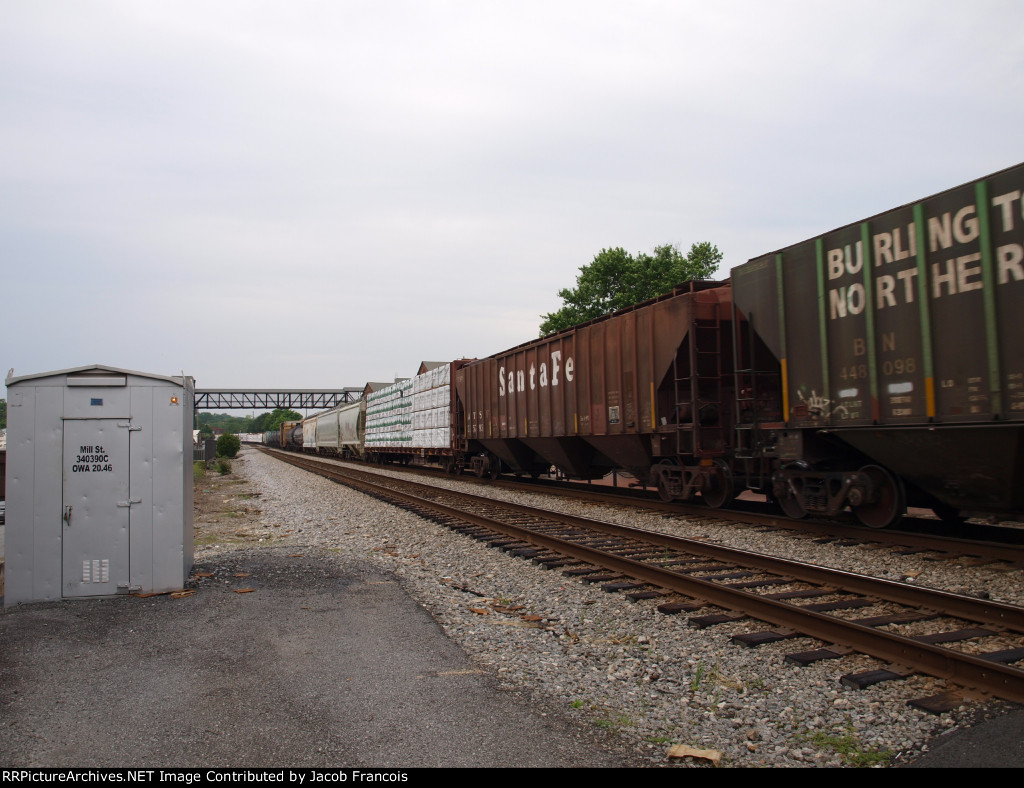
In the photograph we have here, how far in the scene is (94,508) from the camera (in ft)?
20.4

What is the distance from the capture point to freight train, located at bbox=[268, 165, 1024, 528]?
22.8 ft

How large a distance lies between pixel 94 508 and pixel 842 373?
8.37 metres

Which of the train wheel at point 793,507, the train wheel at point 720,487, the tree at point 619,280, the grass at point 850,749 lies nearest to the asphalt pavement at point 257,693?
the grass at point 850,749

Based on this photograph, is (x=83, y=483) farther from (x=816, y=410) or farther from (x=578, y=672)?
(x=816, y=410)

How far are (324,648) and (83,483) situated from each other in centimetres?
305

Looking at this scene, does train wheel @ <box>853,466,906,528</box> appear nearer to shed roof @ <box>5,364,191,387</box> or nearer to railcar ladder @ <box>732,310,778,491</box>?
railcar ladder @ <box>732,310,778,491</box>

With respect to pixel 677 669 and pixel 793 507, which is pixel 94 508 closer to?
pixel 677 669

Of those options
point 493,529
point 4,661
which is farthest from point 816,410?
point 4,661

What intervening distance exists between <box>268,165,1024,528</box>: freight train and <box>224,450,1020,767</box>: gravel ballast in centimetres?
118

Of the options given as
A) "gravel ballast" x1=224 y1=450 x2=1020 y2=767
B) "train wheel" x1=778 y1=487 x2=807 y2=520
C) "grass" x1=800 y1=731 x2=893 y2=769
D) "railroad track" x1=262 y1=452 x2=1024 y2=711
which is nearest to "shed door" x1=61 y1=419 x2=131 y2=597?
"gravel ballast" x1=224 y1=450 x2=1020 y2=767

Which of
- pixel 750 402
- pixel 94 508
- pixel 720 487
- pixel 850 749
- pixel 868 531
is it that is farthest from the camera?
pixel 720 487

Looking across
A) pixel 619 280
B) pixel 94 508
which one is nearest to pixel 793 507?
pixel 94 508

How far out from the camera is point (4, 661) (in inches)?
179

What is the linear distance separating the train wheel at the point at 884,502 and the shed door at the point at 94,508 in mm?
8387
